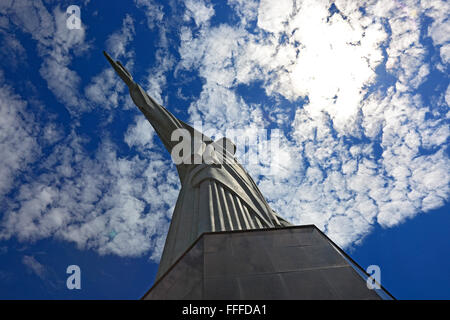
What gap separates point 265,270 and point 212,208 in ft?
14.2

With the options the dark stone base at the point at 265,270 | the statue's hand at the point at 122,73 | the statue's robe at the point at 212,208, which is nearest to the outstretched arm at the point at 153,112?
the statue's hand at the point at 122,73

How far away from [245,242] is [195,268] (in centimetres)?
80

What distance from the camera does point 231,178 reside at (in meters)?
9.66

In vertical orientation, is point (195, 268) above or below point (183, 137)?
below

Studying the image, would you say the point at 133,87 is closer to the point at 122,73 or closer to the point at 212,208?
the point at 122,73

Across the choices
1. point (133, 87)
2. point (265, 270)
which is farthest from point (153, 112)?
point (265, 270)

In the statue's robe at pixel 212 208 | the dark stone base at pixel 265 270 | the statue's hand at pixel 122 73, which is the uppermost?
the statue's hand at pixel 122 73

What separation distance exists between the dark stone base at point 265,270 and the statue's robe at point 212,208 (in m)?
2.79

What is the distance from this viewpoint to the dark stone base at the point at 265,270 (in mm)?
3248

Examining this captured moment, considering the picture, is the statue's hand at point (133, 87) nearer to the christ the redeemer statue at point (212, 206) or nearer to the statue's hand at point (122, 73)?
the statue's hand at point (122, 73)

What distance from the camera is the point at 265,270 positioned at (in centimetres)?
362
